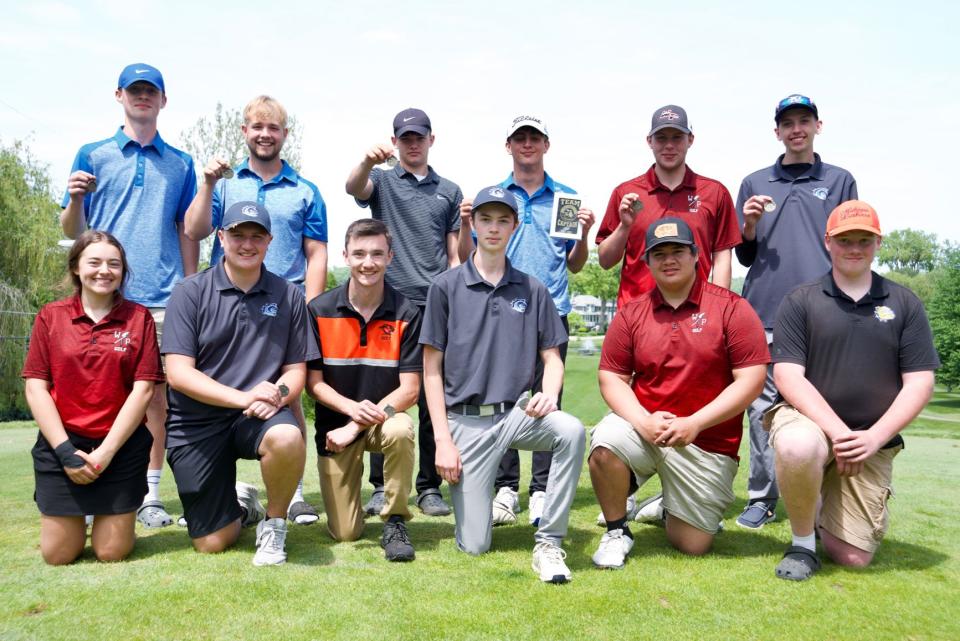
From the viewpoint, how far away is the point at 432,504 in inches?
230

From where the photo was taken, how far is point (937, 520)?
554 cm

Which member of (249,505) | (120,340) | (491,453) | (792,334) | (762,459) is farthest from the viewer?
(762,459)

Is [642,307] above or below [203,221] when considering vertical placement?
below

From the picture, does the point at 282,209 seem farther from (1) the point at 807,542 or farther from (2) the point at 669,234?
(1) the point at 807,542

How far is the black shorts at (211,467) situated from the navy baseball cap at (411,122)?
8.11 feet

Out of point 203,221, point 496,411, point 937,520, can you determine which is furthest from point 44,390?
point 937,520

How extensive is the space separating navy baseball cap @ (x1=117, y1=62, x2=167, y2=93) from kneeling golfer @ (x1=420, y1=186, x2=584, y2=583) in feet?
8.78

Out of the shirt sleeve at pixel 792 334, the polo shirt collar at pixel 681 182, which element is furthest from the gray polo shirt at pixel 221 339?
the shirt sleeve at pixel 792 334

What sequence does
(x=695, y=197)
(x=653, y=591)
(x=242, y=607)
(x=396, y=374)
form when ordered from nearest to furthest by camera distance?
(x=242, y=607)
(x=653, y=591)
(x=396, y=374)
(x=695, y=197)

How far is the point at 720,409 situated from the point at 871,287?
117 centimetres

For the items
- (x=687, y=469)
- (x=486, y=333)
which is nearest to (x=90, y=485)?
(x=486, y=333)

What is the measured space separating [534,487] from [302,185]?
294 cm

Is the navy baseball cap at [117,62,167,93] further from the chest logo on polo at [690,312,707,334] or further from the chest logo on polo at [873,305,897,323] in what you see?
the chest logo on polo at [873,305,897,323]

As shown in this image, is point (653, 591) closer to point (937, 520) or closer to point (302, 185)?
point (937, 520)
